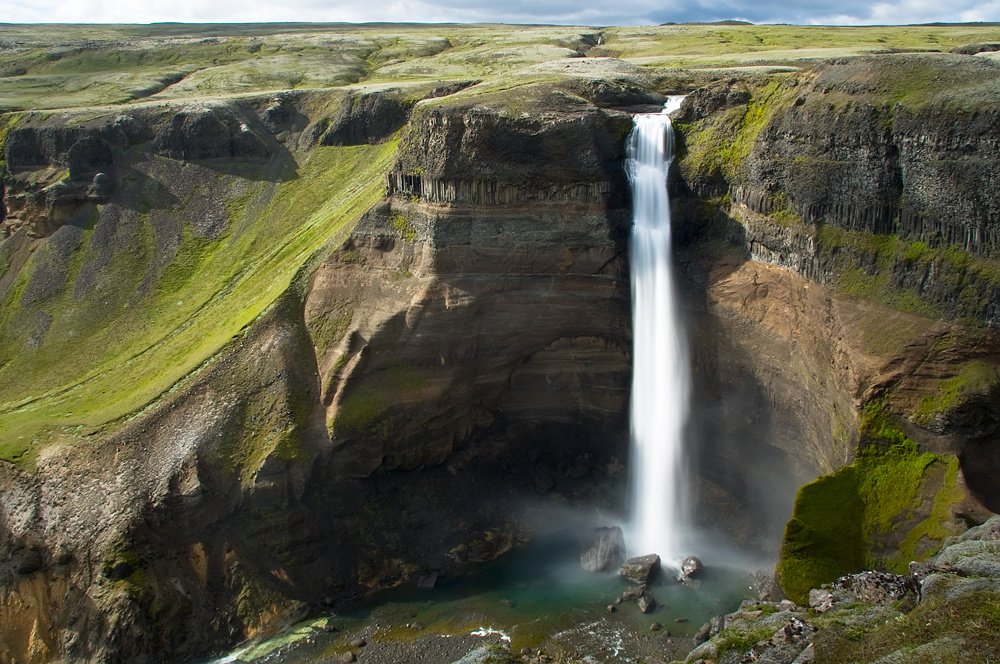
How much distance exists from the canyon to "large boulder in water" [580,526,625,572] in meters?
3.34

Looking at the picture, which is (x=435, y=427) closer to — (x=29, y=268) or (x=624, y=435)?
(x=624, y=435)

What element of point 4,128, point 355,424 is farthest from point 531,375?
point 4,128

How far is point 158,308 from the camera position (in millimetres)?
55594

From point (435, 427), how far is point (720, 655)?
2167cm

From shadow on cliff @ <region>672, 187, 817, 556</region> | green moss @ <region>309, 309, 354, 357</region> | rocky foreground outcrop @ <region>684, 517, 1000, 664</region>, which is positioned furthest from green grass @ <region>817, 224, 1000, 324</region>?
green moss @ <region>309, 309, 354, 357</region>

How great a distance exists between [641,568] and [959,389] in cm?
1516

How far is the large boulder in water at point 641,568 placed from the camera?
3650 centimetres

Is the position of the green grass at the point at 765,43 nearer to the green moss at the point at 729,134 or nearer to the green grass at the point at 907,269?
the green moss at the point at 729,134

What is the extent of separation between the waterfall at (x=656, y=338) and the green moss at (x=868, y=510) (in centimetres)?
994

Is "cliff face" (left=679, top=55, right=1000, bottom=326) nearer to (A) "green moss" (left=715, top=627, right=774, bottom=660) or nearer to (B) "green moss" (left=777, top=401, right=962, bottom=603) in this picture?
(B) "green moss" (left=777, top=401, right=962, bottom=603)

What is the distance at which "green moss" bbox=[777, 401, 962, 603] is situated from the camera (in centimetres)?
3077

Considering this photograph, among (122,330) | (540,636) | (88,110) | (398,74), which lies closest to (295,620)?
(540,636)

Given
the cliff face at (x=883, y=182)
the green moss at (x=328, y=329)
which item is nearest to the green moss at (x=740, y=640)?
the cliff face at (x=883, y=182)

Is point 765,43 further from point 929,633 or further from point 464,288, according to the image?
point 929,633
